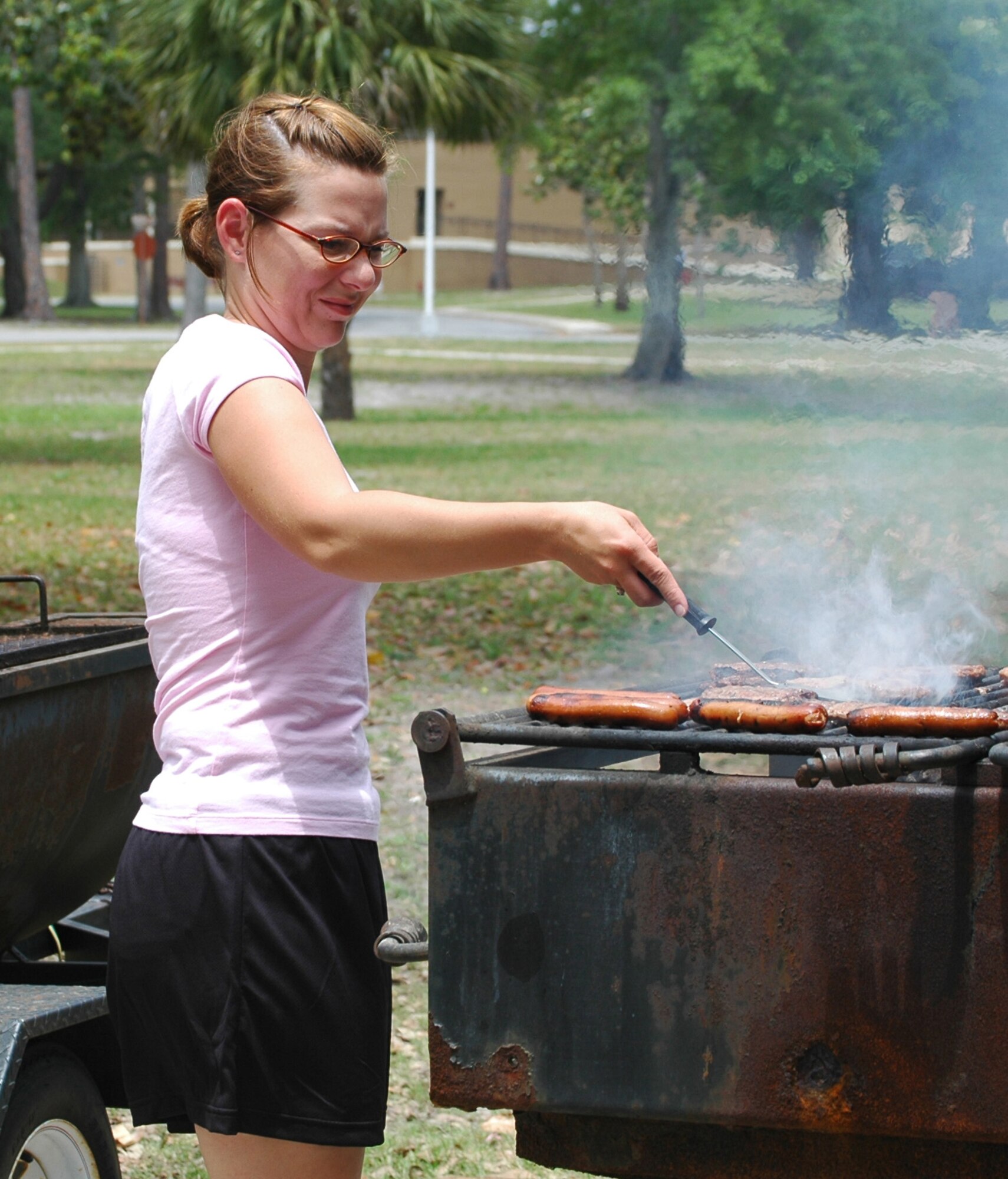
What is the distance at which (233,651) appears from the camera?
1955 millimetres

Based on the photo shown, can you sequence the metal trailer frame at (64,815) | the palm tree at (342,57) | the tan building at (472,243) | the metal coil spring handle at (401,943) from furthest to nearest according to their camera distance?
the tan building at (472,243) → the palm tree at (342,57) → the metal trailer frame at (64,815) → the metal coil spring handle at (401,943)

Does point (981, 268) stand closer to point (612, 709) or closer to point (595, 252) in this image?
point (612, 709)

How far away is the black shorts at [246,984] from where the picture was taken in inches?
76.7

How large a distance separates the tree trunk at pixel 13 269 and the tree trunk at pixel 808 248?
50616 millimetres

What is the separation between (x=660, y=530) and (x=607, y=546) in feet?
35.1

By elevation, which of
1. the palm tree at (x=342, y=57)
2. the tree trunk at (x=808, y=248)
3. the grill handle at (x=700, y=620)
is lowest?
the grill handle at (x=700, y=620)

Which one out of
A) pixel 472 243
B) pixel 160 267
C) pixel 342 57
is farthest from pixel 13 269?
pixel 342 57

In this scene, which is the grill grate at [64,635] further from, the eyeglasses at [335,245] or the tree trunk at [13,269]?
the tree trunk at [13,269]

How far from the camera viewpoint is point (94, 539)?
11.8 meters

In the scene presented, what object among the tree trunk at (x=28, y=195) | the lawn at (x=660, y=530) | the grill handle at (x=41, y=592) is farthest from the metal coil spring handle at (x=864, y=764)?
the tree trunk at (x=28, y=195)

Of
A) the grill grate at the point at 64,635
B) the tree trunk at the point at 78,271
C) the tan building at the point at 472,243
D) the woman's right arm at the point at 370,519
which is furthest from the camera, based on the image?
the tan building at the point at 472,243

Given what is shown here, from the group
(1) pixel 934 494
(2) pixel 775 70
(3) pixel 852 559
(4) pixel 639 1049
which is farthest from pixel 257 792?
(2) pixel 775 70

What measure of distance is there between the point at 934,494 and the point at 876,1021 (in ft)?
12.1

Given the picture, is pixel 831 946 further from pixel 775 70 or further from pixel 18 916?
pixel 775 70
